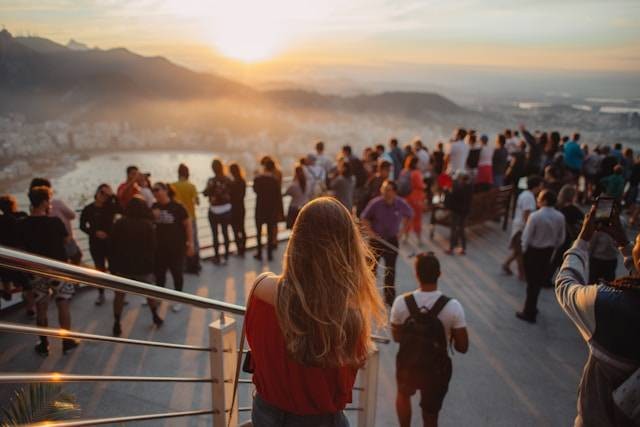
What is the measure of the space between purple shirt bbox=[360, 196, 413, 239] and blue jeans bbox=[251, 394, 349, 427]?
3.36 meters

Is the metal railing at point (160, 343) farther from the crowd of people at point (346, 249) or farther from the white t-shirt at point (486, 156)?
the white t-shirt at point (486, 156)

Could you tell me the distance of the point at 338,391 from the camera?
4.66 ft

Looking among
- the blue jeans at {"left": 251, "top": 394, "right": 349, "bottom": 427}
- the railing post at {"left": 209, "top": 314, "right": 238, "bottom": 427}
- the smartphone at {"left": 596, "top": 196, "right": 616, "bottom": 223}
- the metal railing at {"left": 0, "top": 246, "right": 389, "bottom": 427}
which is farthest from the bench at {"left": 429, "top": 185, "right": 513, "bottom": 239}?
the blue jeans at {"left": 251, "top": 394, "right": 349, "bottom": 427}

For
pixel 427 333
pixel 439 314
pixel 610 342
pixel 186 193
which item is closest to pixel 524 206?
pixel 439 314

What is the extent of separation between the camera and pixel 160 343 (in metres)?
1.74

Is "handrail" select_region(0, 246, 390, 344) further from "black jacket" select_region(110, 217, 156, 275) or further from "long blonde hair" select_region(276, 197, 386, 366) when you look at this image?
"black jacket" select_region(110, 217, 156, 275)

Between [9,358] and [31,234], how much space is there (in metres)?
1.14

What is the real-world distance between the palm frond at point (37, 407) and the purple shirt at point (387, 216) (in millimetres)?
3348

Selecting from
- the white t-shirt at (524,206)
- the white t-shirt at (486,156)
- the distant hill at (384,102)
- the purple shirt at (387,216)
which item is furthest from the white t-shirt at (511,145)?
the distant hill at (384,102)

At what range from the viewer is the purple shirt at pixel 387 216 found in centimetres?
475

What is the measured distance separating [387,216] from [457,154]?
345 cm

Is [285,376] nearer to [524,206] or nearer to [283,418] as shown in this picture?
[283,418]

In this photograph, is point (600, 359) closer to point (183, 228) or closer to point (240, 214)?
point (183, 228)

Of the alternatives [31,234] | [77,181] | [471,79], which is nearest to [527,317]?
[31,234]
